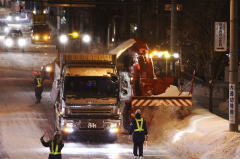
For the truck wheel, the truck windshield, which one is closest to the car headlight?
the truck wheel

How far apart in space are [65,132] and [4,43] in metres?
48.3

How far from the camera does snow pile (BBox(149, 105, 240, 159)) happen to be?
57.7ft

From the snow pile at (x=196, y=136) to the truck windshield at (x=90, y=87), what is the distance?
8.11ft

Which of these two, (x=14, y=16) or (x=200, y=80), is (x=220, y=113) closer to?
(x=200, y=80)

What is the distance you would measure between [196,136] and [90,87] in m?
4.03

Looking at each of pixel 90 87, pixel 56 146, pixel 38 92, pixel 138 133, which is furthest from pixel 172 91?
pixel 56 146

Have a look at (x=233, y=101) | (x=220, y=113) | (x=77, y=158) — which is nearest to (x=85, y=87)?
(x=77, y=158)

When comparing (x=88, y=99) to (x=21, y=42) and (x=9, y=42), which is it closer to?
(x=21, y=42)

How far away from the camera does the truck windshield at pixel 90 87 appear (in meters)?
21.5

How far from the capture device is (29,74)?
50781 mm

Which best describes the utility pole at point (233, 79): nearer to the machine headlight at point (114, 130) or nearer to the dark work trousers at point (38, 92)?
the machine headlight at point (114, 130)

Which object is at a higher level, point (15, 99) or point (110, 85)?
point (110, 85)

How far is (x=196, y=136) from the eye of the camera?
2072cm

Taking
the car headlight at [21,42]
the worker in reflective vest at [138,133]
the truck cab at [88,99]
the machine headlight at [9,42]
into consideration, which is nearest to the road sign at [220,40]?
the truck cab at [88,99]
